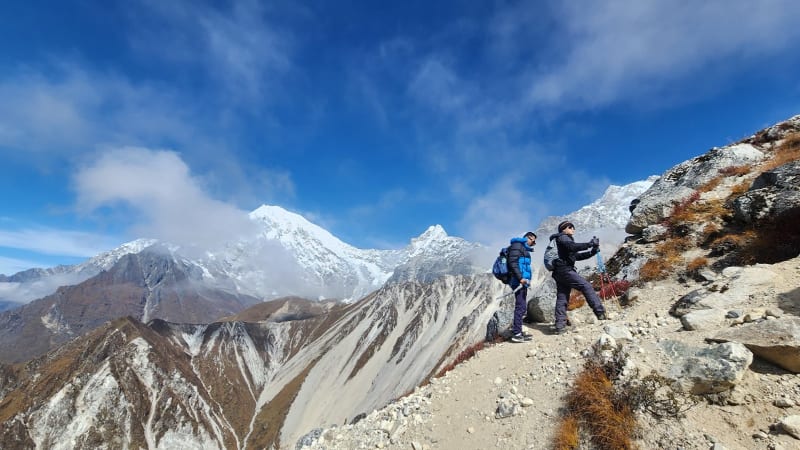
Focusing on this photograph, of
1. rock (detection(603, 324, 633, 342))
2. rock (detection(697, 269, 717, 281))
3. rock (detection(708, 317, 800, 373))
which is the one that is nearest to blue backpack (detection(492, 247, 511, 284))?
rock (detection(603, 324, 633, 342))

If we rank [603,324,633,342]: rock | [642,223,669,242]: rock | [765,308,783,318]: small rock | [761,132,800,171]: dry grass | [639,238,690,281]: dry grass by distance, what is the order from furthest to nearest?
[761,132,800,171]: dry grass
[642,223,669,242]: rock
[639,238,690,281]: dry grass
[603,324,633,342]: rock
[765,308,783,318]: small rock

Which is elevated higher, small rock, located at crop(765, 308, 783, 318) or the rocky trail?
small rock, located at crop(765, 308, 783, 318)

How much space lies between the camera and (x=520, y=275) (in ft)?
47.0

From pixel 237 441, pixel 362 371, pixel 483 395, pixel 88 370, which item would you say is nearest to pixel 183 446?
pixel 237 441

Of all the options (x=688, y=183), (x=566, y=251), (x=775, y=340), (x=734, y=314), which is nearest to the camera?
(x=775, y=340)

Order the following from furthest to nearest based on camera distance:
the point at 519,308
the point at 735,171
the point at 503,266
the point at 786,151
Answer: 1. the point at 735,171
2. the point at 786,151
3. the point at 503,266
4. the point at 519,308

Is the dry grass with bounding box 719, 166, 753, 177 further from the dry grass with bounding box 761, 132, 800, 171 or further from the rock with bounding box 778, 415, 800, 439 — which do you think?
the rock with bounding box 778, 415, 800, 439

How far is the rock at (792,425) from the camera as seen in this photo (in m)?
6.64

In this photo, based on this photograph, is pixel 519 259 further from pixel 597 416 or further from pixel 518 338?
pixel 597 416

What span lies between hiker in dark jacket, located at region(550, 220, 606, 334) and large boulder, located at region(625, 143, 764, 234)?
9.58m

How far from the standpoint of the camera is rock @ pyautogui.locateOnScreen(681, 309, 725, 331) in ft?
32.8

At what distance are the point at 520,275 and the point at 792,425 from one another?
809cm

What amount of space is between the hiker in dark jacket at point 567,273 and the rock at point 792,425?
21.3ft

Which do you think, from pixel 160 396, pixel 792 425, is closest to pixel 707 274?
pixel 792 425
